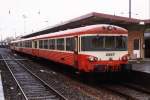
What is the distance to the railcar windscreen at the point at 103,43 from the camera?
16172 mm

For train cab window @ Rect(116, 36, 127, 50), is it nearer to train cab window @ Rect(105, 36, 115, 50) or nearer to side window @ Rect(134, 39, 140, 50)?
train cab window @ Rect(105, 36, 115, 50)

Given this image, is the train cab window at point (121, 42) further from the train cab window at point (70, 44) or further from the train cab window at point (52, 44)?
the train cab window at point (52, 44)

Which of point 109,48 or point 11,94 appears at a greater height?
point 109,48

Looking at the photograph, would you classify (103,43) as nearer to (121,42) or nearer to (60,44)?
(121,42)

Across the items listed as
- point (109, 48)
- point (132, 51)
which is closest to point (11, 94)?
point (109, 48)

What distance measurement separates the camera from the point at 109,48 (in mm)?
16438

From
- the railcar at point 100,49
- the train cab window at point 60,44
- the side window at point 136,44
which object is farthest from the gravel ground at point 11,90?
the side window at point 136,44

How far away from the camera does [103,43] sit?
16.4m

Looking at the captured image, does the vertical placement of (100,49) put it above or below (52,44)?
below

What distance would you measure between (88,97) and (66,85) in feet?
12.4

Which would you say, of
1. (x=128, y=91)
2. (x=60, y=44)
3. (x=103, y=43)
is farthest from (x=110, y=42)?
(x=60, y=44)

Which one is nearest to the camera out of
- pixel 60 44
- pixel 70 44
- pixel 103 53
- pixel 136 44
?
pixel 103 53

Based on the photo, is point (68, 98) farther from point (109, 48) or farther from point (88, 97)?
point (109, 48)

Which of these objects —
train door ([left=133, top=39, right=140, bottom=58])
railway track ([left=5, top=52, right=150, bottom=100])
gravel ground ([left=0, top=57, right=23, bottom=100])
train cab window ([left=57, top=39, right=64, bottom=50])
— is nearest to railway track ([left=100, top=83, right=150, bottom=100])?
railway track ([left=5, top=52, right=150, bottom=100])
